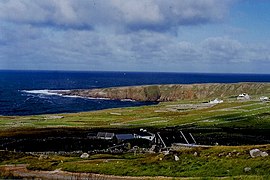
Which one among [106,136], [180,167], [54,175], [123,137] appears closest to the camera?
[180,167]

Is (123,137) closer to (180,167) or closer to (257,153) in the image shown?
(257,153)

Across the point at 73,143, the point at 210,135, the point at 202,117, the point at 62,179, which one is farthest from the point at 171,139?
the point at 62,179

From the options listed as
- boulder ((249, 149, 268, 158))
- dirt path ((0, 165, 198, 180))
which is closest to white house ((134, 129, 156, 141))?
boulder ((249, 149, 268, 158))

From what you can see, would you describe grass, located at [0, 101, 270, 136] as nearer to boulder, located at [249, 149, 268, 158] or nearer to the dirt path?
boulder, located at [249, 149, 268, 158]

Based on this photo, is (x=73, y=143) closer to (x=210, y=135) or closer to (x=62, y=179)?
(x=210, y=135)

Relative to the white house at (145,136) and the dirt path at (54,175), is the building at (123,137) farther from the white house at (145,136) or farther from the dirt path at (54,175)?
the dirt path at (54,175)

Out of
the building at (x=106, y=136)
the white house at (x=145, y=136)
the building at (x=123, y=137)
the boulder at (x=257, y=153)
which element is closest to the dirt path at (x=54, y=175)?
the boulder at (x=257, y=153)

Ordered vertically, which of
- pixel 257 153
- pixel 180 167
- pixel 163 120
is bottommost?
pixel 163 120

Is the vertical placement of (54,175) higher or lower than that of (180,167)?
lower

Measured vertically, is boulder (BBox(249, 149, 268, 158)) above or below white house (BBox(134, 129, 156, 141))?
above

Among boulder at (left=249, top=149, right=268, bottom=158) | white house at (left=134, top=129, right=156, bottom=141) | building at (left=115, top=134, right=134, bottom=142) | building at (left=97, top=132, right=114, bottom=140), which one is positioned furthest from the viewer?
white house at (left=134, top=129, right=156, bottom=141)

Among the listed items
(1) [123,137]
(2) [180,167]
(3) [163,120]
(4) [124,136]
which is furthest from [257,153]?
(3) [163,120]
